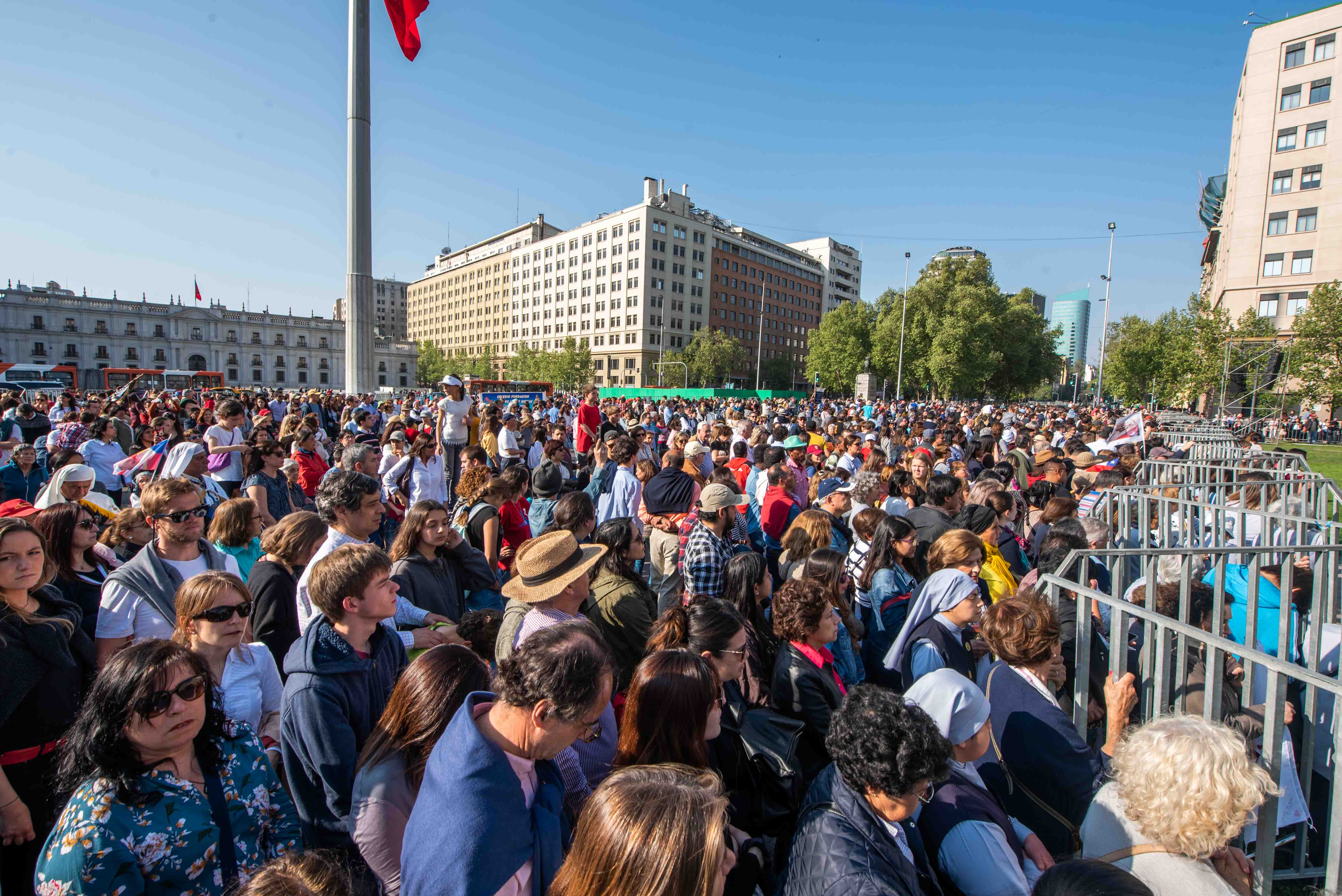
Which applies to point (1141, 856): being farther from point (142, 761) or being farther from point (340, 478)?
point (340, 478)

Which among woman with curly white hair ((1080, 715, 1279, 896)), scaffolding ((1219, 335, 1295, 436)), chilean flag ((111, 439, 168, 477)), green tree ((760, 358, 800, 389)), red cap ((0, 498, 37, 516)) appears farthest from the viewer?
green tree ((760, 358, 800, 389))

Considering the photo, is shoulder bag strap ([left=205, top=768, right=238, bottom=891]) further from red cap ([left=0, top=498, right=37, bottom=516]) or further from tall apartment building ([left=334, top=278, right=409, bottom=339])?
tall apartment building ([left=334, top=278, right=409, bottom=339])

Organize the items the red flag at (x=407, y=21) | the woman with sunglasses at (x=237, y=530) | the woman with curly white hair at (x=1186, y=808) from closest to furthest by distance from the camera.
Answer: the woman with curly white hair at (x=1186, y=808)
the woman with sunglasses at (x=237, y=530)
the red flag at (x=407, y=21)

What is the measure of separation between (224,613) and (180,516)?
4.14 ft

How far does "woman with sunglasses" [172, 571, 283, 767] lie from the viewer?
2473 mm

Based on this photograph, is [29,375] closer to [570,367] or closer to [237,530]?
[237,530]

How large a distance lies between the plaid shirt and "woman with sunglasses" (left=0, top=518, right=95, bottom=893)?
10.1ft

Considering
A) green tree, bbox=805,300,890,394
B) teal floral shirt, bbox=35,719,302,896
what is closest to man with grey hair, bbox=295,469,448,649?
teal floral shirt, bbox=35,719,302,896

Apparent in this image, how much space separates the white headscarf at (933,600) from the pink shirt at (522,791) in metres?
2.41

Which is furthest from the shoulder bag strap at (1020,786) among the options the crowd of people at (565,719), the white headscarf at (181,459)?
the white headscarf at (181,459)

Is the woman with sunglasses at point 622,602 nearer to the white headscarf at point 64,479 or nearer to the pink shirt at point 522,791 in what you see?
the pink shirt at point 522,791

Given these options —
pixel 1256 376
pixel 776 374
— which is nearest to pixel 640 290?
pixel 776 374

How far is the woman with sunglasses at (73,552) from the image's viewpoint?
3154mm

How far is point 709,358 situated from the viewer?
71.9 m
